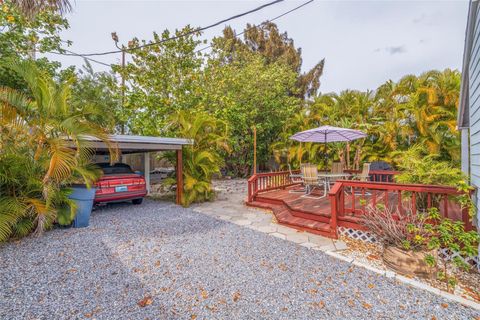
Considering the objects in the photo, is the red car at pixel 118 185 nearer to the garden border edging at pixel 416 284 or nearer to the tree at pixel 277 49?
the garden border edging at pixel 416 284

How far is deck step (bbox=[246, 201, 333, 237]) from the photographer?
4.67m

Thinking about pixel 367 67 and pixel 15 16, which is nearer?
pixel 15 16

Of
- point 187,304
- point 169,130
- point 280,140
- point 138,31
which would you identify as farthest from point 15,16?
point 280,140

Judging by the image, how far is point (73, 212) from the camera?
4789mm

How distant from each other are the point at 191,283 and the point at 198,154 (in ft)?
15.9

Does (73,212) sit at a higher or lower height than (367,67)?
lower

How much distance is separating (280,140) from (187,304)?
35.8ft

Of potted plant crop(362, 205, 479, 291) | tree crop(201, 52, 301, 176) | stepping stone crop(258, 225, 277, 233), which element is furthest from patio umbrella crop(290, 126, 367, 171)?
tree crop(201, 52, 301, 176)

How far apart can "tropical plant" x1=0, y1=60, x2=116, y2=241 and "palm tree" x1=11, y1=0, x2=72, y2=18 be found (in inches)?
35.9

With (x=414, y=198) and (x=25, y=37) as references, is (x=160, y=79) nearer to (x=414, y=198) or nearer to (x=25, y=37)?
(x=25, y=37)

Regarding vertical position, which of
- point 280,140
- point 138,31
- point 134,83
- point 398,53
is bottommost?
point 280,140

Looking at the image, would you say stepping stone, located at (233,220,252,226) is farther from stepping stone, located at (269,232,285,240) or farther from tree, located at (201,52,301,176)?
tree, located at (201,52,301,176)

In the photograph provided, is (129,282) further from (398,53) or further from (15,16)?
(398,53)

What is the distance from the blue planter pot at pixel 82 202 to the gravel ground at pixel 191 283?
539mm
